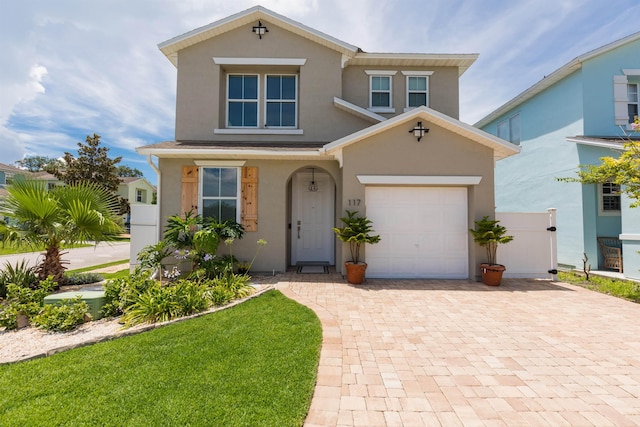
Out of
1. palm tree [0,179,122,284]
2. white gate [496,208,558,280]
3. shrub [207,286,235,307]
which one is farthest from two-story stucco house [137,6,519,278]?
shrub [207,286,235,307]

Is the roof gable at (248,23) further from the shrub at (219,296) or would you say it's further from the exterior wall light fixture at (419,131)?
the shrub at (219,296)

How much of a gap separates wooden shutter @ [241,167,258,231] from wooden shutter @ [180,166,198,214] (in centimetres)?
151

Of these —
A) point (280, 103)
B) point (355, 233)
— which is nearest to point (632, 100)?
point (355, 233)

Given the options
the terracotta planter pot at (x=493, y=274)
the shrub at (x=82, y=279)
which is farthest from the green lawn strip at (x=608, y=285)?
the shrub at (x=82, y=279)

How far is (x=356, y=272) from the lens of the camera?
24.2ft

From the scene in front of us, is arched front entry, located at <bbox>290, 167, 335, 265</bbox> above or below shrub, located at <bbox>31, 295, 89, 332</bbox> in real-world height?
above

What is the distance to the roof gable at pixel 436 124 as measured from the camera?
24.7 ft

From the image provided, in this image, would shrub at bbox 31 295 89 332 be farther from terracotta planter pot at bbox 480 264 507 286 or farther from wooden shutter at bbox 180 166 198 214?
terracotta planter pot at bbox 480 264 507 286

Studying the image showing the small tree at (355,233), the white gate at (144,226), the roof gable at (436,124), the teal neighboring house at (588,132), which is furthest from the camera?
the teal neighboring house at (588,132)

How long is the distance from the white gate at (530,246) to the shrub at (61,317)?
10.2 metres

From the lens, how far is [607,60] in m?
10.1

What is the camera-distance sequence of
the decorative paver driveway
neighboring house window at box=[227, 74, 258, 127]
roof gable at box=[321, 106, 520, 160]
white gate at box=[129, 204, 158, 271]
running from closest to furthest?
1. the decorative paver driveway
2. roof gable at box=[321, 106, 520, 160]
3. white gate at box=[129, 204, 158, 271]
4. neighboring house window at box=[227, 74, 258, 127]

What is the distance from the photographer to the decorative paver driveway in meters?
2.67

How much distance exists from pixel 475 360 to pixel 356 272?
3.90 metres
